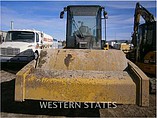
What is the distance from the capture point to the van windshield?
1297cm

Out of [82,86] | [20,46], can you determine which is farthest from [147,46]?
[20,46]

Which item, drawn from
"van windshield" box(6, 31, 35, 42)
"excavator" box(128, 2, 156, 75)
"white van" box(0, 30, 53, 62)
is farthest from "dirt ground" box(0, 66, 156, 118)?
"van windshield" box(6, 31, 35, 42)

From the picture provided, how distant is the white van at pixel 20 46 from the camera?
12.3 meters

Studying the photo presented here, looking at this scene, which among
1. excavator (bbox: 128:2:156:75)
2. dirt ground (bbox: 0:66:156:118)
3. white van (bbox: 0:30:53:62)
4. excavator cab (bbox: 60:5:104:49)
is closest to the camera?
dirt ground (bbox: 0:66:156:118)

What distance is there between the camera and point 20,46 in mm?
12227

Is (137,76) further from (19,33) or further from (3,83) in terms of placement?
(19,33)

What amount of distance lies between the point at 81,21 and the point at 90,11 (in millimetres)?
477

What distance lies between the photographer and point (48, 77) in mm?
4363

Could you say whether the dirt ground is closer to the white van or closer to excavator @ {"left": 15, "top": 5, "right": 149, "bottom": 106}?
excavator @ {"left": 15, "top": 5, "right": 149, "bottom": 106}

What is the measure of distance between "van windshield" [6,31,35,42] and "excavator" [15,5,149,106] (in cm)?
777

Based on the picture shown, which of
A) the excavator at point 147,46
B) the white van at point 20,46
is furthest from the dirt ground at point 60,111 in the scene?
the white van at point 20,46

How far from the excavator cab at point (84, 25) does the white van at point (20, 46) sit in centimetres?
381

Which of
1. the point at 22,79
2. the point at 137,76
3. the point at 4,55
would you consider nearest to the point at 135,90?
the point at 137,76

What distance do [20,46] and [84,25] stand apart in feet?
16.2
